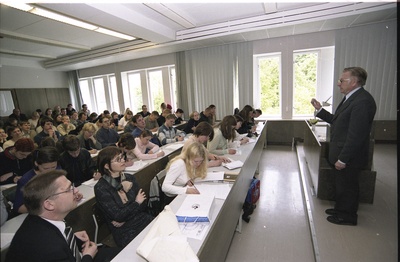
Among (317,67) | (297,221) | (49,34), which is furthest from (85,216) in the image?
(317,67)

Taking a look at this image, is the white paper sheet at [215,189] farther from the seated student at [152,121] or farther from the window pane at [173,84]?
the window pane at [173,84]

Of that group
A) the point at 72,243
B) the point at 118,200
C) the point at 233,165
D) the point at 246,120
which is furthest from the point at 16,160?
the point at 246,120

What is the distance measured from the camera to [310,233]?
2.12 meters

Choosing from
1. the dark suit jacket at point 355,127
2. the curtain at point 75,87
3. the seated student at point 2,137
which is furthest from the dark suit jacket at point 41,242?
the curtain at point 75,87

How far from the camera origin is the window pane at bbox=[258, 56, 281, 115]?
18.5 ft

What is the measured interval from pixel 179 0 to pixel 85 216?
305cm

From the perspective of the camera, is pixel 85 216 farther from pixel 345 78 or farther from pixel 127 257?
pixel 345 78

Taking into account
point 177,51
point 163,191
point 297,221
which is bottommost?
point 297,221

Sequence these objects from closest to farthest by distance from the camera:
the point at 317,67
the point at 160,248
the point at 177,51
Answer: the point at 160,248, the point at 317,67, the point at 177,51

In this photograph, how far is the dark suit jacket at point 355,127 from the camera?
1.96 m

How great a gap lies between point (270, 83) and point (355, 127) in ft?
13.1

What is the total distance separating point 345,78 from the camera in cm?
208

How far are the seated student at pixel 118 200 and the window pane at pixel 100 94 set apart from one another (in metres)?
7.57

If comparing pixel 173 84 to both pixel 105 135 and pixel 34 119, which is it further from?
pixel 34 119
